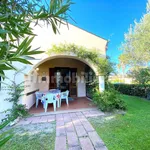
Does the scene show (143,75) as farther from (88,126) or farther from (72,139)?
(72,139)

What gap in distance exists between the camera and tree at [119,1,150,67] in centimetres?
1053

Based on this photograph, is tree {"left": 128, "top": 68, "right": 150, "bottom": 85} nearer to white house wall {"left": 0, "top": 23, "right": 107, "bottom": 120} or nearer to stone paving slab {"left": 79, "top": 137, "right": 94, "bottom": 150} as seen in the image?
white house wall {"left": 0, "top": 23, "right": 107, "bottom": 120}

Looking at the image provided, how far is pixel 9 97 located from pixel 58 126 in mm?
3058

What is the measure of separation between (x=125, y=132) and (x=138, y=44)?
9838 millimetres

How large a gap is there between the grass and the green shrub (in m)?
3.13

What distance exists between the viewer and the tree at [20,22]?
1.29 metres

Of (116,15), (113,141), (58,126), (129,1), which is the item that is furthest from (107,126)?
(116,15)

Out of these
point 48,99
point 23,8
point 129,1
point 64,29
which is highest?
point 129,1

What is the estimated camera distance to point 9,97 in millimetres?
6133

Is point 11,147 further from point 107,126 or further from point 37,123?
point 107,126

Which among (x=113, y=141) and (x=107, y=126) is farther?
(x=107, y=126)

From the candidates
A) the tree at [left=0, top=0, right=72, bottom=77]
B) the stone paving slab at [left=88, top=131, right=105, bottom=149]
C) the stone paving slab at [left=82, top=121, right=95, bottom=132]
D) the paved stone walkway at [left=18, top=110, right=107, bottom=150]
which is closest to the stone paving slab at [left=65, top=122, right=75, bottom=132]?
the paved stone walkway at [left=18, top=110, right=107, bottom=150]

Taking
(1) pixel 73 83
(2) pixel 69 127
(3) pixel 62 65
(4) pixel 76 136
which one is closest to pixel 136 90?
(1) pixel 73 83

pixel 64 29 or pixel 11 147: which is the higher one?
pixel 64 29
